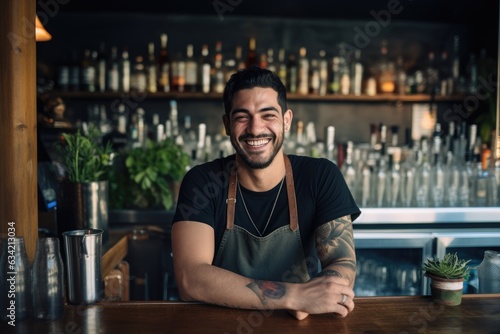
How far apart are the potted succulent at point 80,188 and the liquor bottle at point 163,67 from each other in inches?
61.3

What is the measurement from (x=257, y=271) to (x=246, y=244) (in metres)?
0.09

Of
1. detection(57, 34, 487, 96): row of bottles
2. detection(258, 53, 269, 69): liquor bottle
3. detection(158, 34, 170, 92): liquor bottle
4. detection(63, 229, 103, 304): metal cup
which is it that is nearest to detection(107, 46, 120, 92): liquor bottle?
detection(57, 34, 487, 96): row of bottles

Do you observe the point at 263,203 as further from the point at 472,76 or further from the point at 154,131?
the point at 472,76

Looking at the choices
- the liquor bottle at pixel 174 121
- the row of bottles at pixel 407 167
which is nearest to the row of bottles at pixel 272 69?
the liquor bottle at pixel 174 121

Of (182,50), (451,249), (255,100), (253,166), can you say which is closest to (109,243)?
(253,166)

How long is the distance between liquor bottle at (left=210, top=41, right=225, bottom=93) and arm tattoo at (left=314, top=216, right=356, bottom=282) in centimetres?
190

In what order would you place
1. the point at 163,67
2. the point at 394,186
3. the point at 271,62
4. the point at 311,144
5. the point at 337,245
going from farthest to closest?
the point at 271,62 → the point at 163,67 → the point at 311,144 → the point at 394,186 → the point at 337,245

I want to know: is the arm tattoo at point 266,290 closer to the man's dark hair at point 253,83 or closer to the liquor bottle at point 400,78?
the man's dark hair at point 253,83

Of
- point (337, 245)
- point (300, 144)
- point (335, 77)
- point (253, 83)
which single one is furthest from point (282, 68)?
point (337, 245)

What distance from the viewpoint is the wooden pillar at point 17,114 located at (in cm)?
140

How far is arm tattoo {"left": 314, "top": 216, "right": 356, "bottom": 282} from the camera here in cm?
151

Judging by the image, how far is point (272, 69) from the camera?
11.4ft

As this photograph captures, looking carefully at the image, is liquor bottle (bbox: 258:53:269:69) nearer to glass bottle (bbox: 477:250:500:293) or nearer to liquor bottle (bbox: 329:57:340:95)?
liquor bottle (bbox: 329:57:340:95)

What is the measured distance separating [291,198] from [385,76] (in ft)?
6.79
